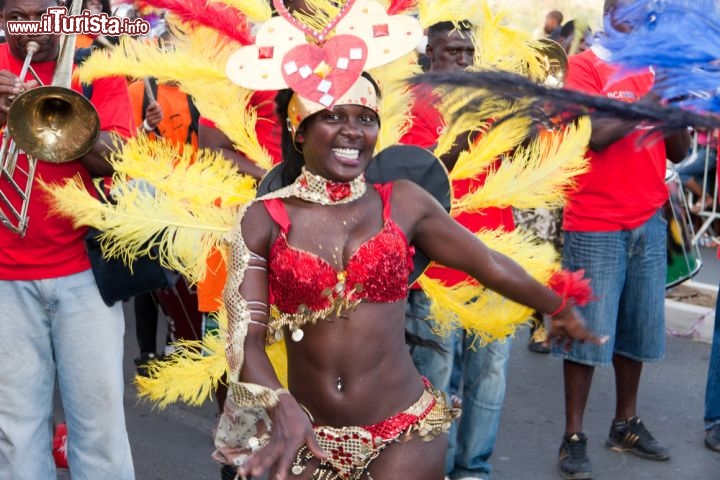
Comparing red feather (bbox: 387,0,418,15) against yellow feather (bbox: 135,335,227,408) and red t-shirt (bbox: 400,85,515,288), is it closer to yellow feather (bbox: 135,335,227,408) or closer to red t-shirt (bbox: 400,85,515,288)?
red t-shirt (bbox: 400,85,515,288)

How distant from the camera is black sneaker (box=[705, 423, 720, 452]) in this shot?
5.84m

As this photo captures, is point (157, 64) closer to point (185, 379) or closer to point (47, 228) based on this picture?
point (47, 228)

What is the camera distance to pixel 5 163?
13.3 ft

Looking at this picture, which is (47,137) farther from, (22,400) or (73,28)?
(22,400)

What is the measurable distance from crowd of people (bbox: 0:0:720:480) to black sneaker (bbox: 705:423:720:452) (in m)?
0.02

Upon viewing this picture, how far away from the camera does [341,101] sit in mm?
3348

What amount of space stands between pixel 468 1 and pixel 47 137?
1519 mm

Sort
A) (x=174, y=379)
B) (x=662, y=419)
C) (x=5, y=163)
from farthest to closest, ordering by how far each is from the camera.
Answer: (x=662, y=419)
(x=5, y=163)
(x=174, y=379)

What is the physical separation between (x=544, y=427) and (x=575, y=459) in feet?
2.43

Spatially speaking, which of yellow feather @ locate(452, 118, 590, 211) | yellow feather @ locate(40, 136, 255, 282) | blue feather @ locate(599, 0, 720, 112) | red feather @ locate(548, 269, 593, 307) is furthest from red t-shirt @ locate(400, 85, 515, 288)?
blue feather @ locate(599, 0, 720, 112)

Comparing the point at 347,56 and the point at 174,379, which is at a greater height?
the point at 347,56

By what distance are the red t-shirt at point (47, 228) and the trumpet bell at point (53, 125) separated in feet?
0.48

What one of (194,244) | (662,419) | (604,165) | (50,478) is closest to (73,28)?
(194,244)

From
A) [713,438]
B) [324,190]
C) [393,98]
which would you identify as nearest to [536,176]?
[393,98]
